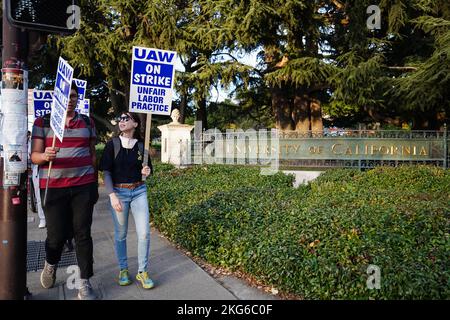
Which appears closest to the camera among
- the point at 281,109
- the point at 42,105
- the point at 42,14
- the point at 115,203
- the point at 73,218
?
the point at 42,14

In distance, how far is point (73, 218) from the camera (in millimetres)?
4027

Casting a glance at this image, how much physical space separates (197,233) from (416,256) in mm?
2712

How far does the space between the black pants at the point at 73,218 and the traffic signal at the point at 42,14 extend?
1447 millimetres

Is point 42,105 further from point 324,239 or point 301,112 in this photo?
point 301,112

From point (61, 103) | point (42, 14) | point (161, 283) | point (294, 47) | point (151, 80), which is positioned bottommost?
point (161, 283)

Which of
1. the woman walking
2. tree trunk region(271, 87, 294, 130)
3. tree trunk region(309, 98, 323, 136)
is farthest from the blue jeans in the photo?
tree trunk region(271, 87, 294, 130)

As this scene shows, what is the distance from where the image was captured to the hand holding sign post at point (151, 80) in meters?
4.73

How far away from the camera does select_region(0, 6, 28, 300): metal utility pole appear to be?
→ 139 inches

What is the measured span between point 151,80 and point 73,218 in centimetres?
179

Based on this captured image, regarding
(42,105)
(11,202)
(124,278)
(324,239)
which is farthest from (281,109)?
(11,202)

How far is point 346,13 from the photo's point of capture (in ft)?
54.9

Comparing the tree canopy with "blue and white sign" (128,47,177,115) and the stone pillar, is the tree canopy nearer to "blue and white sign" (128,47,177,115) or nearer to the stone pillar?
the stone pillar

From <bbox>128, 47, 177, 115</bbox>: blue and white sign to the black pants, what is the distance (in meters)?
1.19

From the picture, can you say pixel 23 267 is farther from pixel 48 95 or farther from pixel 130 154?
pixel 48 95
